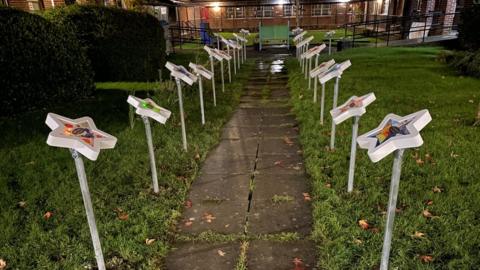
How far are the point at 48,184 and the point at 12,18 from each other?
4.05 metres

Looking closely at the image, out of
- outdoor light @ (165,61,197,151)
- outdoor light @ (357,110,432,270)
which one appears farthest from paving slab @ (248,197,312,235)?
outdoor light @ (165,61,197,151)

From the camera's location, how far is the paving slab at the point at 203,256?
303 cm

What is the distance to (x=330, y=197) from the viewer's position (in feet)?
12.9

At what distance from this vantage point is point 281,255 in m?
3.13

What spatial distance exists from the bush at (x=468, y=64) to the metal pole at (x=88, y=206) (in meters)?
10.1

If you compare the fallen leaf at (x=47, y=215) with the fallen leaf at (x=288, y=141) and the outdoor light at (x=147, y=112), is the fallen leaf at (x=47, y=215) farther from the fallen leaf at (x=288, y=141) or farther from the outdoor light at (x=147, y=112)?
the fallen leaf at (x=288, y=141)

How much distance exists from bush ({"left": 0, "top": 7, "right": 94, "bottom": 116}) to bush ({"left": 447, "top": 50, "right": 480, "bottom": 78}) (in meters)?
9.61

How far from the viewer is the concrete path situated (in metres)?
3.13

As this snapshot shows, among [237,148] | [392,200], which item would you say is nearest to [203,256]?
[392,200]

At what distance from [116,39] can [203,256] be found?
26.7 ft

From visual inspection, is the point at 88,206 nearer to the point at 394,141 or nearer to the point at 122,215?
the point at 122,215

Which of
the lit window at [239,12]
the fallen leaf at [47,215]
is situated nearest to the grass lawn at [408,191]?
the fallen leaf at [47,215]

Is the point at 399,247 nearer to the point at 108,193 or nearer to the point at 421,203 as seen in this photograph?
the point at 421,203

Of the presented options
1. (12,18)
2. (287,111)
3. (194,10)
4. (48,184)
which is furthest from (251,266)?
(194,10)
